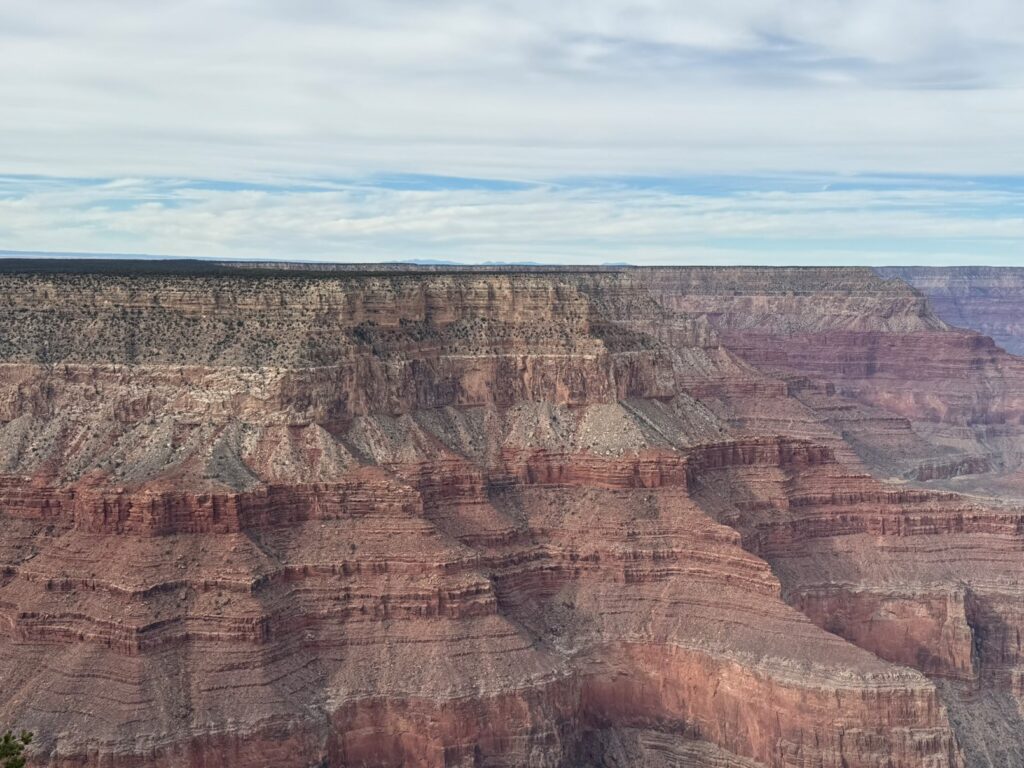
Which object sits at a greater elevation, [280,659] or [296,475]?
[296,475]

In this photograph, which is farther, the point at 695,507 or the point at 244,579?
the point at 695,507

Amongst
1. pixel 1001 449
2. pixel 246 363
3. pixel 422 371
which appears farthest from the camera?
pixel 1001 449

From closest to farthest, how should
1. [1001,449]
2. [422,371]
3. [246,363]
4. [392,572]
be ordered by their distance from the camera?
[392,572], [246,363], [422,371], [1001,449]

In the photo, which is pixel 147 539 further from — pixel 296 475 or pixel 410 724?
pixel 410 724

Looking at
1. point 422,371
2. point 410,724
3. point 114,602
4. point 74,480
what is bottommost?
point 410,724

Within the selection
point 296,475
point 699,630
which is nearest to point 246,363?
point 296,475

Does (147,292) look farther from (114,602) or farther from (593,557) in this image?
(593,557)
